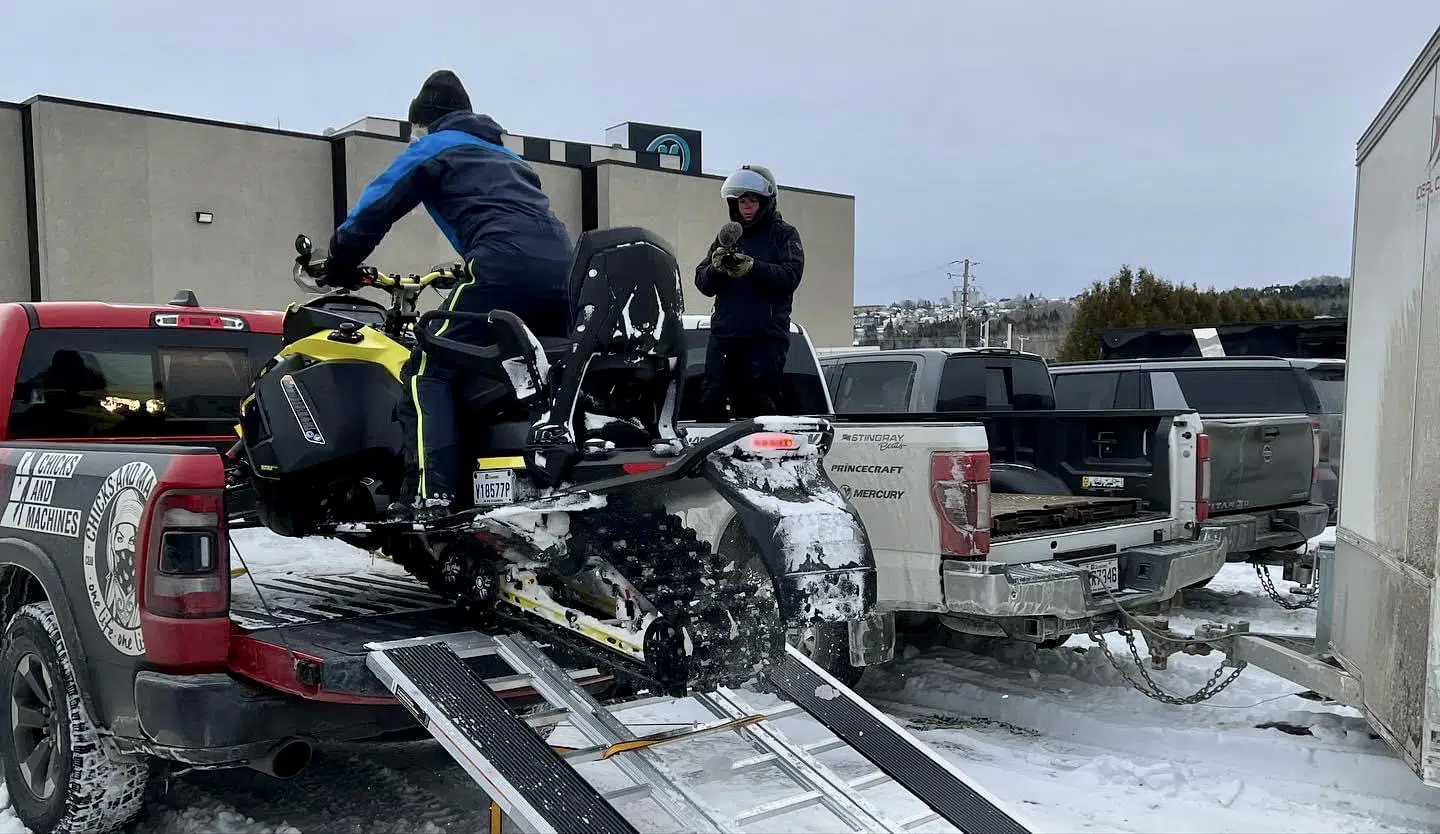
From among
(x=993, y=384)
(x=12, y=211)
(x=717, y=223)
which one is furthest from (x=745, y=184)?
(x=717, y=223)

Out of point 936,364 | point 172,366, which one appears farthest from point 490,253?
point 936,364

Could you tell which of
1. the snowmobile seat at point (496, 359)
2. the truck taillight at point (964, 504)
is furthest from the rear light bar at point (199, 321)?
the truck taillight at point (964, 504)

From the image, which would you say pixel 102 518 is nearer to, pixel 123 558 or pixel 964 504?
pixel 123 558

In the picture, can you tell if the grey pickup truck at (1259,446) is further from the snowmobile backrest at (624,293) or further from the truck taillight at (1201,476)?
the snowmobile backrest at (624,293)

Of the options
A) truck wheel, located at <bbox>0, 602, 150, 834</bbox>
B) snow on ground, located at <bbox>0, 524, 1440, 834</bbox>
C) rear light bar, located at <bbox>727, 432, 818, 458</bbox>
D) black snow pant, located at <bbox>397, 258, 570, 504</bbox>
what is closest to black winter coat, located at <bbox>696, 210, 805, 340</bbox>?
snow on ground, located at <bbox>0, 524, 1440, 834</bbox>

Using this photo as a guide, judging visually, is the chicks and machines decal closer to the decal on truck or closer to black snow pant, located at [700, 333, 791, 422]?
the decal on truck

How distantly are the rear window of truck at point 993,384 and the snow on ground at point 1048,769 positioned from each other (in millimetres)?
2788

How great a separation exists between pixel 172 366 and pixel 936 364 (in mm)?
5500

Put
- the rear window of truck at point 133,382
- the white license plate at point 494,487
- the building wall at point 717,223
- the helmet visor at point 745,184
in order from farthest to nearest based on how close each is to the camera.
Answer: the building wall at point 717,223
the helmet visor at point 745,184
the rear window of truck at point 133,382
the white license plate at point 494,487

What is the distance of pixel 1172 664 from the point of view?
6504 mm

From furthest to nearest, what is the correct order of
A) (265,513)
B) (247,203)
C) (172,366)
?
(247,203) < (172,366) < (265,513)

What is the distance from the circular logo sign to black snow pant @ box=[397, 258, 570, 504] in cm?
76

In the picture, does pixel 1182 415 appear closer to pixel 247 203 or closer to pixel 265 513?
pixel 265 513

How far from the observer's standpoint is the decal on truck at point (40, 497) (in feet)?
11.9
